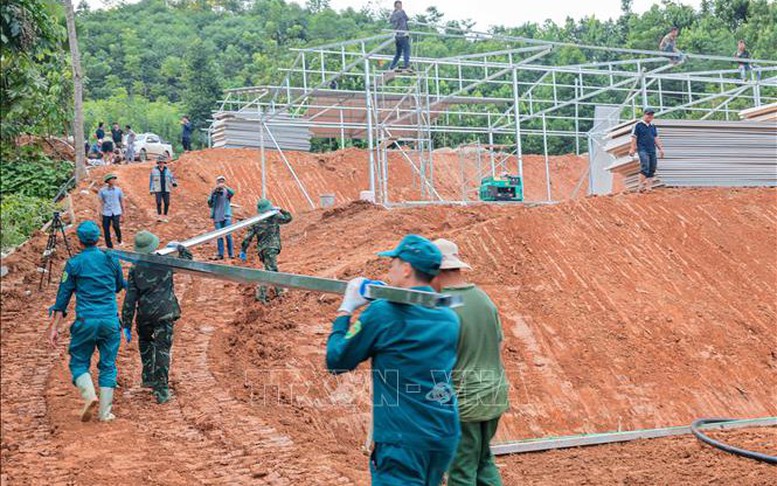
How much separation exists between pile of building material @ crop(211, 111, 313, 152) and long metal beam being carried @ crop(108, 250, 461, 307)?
25.1 meters

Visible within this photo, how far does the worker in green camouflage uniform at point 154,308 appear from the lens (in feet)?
30.2

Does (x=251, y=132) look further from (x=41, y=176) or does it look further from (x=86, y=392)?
(x=86, y=392)

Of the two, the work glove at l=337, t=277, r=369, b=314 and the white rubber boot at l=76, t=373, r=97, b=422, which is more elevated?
the work glove at l=337, t=277, r=369, b=314

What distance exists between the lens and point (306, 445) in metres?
8.31

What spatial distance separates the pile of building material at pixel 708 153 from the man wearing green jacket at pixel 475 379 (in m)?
14.8

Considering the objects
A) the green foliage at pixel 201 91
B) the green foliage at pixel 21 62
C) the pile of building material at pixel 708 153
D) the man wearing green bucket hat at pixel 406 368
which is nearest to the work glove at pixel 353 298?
A: the man wearing green bucket hat at pixel 406 368

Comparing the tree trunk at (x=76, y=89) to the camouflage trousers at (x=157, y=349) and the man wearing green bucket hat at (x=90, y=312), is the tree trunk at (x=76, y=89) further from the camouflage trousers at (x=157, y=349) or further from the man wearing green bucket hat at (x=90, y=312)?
the man wearing green bucket hat at (x=90, y=312)

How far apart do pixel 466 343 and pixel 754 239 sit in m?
13.8

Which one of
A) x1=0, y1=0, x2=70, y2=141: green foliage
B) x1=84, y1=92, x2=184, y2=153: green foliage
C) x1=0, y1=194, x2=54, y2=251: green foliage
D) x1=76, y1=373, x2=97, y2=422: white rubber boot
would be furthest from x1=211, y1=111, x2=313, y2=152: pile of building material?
x1=0, y1=0, x2=70, y2=141: green foliage

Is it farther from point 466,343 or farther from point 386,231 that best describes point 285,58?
point 466,343

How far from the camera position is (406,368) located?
4.48 m

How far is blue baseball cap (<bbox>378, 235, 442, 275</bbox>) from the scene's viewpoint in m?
4.57

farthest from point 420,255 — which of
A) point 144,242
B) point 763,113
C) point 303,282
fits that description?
point 763,113

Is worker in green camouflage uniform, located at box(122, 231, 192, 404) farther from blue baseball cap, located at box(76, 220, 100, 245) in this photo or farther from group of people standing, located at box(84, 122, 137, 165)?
group of people standing, located at box(84, 122, 137, 165)
